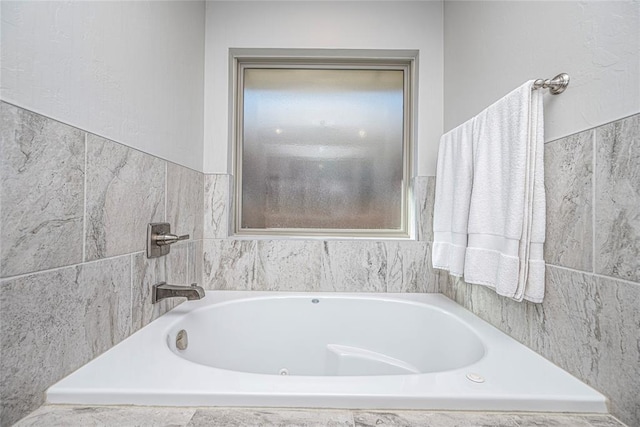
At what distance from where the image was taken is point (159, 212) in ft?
A: 3.90

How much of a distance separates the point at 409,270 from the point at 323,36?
1.42 m

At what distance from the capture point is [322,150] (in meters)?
1.84

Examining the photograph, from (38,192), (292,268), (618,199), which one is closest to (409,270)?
(292,268)

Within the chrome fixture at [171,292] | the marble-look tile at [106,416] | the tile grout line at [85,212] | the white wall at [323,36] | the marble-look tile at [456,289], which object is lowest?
the marble-look tile at [106,416]

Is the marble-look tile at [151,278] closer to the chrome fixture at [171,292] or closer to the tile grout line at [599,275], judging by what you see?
the chrome fixture at [171,292]

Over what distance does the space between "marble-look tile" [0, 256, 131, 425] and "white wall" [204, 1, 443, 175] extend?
0.97m

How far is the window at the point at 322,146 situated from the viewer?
1.83 metres

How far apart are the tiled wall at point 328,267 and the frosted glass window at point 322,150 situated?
181 mm

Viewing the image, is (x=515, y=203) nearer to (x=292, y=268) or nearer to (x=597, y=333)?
(x=597, y=333)

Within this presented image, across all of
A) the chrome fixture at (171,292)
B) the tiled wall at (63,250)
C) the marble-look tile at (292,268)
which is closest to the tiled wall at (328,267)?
the marble-look tile at (292,268)

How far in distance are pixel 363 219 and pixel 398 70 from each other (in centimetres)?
96

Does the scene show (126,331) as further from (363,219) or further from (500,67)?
(500,67)

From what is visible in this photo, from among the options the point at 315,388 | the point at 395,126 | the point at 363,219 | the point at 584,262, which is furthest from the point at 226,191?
the point at 584,262

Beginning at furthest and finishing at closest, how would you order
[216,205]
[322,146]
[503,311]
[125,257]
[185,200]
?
[322,146], [216,205], [185,200], [503,311], [125,257]
